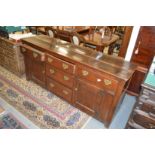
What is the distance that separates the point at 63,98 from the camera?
2188 millimetres

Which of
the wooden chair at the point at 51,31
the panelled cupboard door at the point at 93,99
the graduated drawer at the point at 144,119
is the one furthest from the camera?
the wooden chair at the point at 51,31

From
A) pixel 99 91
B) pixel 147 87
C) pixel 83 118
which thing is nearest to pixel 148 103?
pixel 147 87

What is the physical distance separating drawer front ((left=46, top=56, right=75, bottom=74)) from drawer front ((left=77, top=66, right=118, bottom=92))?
10 centimetres

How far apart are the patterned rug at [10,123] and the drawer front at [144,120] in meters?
1.38

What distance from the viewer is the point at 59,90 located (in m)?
2.15

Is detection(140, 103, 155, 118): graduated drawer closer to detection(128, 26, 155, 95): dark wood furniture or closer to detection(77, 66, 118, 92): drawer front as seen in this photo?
detection(77, 66, 118, 92): drawer front

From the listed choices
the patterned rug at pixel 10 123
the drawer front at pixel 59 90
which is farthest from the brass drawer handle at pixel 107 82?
the patterned rug at pixel 10 123

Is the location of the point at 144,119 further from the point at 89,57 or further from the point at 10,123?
the point at 10,123

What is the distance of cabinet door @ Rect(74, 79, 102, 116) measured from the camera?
173 cm

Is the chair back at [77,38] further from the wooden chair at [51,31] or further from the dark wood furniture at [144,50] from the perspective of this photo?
the dark wood furniture at [144,50]

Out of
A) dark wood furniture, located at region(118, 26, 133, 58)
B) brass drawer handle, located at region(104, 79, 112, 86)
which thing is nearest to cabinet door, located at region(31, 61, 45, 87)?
brass drawer handle, located at region(104, 79, 112, 86)

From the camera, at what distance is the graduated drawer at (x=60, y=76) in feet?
6.23

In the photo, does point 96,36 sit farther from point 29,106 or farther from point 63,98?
point 29,106
